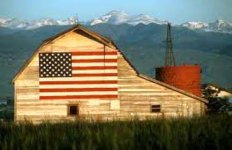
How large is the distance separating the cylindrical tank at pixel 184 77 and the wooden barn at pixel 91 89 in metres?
6.64

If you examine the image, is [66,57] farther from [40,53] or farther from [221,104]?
[221,104]

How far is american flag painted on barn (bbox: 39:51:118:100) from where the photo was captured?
35312mm

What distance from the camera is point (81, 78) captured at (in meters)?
35.3

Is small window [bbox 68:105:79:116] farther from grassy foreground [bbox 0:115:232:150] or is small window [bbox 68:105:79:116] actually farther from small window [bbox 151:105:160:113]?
grassy foreground [bbox 0:115:232:150]

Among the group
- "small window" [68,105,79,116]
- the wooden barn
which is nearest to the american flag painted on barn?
the wooden barn

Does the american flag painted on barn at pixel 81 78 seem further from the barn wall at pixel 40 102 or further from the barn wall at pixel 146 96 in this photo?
the barn wall at pixel 146 96

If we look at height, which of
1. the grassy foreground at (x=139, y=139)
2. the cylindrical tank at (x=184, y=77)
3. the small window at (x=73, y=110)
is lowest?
the grassy foreground at (x=139, y=139)

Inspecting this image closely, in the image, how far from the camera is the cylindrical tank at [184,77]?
42156 mm

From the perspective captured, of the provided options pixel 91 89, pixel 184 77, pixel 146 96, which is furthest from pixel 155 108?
pixel 184 77

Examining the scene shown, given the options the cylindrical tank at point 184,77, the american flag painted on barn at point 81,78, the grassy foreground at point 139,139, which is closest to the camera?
the grassy foreground at point 139,139

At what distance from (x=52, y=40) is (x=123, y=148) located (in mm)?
24894

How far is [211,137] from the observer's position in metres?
12.9

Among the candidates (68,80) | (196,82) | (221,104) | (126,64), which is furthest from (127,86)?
Result: (221,104)

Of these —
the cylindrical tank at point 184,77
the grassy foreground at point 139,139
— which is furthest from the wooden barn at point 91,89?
the grassy foreground at point 139,139
